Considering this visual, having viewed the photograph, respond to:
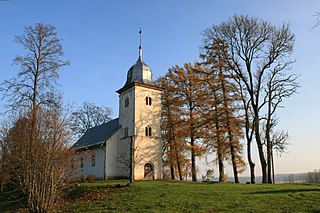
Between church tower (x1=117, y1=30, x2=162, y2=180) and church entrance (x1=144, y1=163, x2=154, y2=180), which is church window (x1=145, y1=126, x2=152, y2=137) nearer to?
church tower (x1=117, y1=30, x2=162, y2=180)

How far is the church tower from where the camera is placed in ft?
109

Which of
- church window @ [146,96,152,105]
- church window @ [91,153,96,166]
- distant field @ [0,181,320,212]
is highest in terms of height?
church window @ [146,96,152,105]

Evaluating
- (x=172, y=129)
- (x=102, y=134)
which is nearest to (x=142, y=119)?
(x=172, y=129)

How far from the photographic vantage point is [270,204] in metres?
15.4

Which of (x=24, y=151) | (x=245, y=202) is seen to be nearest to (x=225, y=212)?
(x=245, y=202)

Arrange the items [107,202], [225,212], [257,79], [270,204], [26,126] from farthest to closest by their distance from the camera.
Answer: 1. [257,79]
2. [26,126]
3. [107,202]
4. [270,204]
5. [225,212]

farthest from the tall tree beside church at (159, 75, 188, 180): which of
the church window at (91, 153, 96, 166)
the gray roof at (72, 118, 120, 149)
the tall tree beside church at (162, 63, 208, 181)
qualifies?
the church window at (91, 153, 96, 166)

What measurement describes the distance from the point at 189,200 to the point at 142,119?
1804cm

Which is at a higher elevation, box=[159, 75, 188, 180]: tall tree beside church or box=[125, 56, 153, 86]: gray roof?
box=[125, 56, 153, 86]: gray roof

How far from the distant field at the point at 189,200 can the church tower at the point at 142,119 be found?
433 inches

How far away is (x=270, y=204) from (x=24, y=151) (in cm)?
1211

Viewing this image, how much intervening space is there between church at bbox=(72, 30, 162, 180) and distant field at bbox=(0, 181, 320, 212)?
1114 centimetres

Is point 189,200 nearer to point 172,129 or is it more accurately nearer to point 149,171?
point 149,171

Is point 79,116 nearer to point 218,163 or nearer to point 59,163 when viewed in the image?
point 218,163
